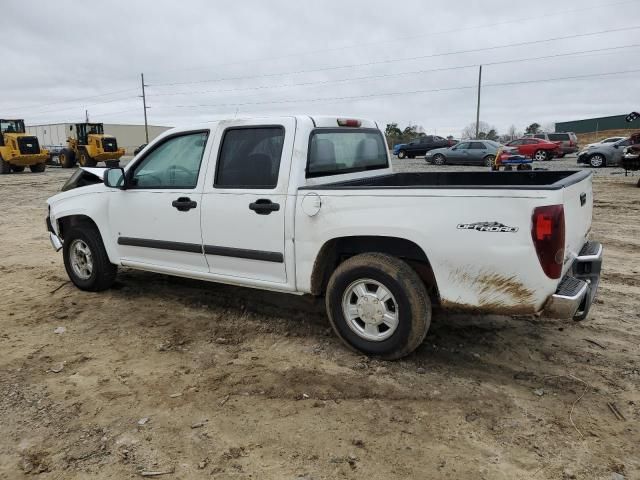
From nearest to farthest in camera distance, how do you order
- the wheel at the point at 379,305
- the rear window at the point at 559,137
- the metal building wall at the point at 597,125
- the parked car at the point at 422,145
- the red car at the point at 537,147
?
1. the wheel at the point at 379,305
2. the red car at the point at 537,147
3. the rear window at the point at 559,137
4. the parked car at the point at 422,145
5. the metal building wall at the point at 597,125

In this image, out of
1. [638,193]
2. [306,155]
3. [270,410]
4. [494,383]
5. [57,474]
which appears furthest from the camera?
[638,193]

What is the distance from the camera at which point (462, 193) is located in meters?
3.30

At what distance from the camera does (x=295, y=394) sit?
3.49 meters

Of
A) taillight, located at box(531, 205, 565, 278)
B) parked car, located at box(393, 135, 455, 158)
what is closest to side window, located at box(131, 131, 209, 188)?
taillight, located at box(531, 205, 565, 278)

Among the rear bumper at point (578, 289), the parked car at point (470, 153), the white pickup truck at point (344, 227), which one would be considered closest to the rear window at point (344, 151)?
the white pickup truck at point (344, 227)

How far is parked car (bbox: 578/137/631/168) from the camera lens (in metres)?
23.4

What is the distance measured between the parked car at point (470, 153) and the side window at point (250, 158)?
76.3 feet

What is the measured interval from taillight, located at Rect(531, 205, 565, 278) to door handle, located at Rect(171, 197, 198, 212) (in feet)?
9.18

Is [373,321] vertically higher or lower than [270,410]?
higher

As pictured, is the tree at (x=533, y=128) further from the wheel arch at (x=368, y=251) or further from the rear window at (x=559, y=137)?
the wheel arch at (x=368, y=251)

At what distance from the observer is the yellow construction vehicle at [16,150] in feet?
87.8

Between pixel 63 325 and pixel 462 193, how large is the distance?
149 inches

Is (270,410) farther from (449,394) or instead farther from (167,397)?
(449,394)

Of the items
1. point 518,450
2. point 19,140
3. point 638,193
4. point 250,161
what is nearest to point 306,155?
point 250,161
